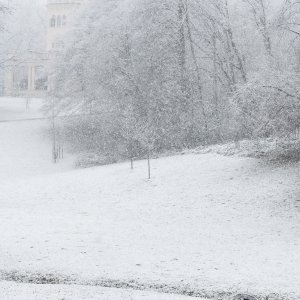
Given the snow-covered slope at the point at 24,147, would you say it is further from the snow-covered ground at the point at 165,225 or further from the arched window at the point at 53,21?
the arched window at the point at 53,21

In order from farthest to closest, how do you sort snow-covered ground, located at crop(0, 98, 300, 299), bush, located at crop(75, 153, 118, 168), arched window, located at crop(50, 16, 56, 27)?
arched window, located at crop(50, 16, 56, 27) < bush, located at crop(75, 153, 118, 168) < snow-covered ground, located at crop(0, 98, 300, 299)

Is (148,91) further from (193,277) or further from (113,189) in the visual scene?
(193,277)

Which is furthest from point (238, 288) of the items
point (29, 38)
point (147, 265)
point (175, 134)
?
point (29, 38)

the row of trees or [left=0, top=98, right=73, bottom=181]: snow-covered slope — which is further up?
the row of trees

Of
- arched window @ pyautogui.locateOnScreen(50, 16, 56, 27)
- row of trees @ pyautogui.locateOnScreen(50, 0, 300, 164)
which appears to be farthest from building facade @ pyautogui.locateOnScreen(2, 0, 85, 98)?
row of trees @ pyautogui.locateOnScreen(50, 0, 300, 164)

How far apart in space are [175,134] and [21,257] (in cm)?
2054

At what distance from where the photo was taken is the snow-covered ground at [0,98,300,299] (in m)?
12.3

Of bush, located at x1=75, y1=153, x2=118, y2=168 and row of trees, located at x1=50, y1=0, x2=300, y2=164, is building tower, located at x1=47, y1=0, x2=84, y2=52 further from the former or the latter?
bush, located at x1=75, y1=153, x2=118, y2=168

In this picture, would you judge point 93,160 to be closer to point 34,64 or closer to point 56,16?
point 56,16

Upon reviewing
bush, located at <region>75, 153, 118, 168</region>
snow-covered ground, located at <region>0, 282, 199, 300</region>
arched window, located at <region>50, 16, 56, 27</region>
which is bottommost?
snow-covered ground, located at <region>0, 282, 199, 300</region>

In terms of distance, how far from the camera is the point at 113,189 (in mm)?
23844

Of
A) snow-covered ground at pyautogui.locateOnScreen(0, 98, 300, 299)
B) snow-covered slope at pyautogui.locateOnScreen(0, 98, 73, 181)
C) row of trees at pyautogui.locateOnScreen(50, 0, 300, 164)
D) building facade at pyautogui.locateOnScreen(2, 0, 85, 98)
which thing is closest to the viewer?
snow-covered ground at pyautogui.locateOnScreen(0, 98, 300, 299)

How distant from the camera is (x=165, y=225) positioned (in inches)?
712

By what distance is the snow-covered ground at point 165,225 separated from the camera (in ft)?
40.2
